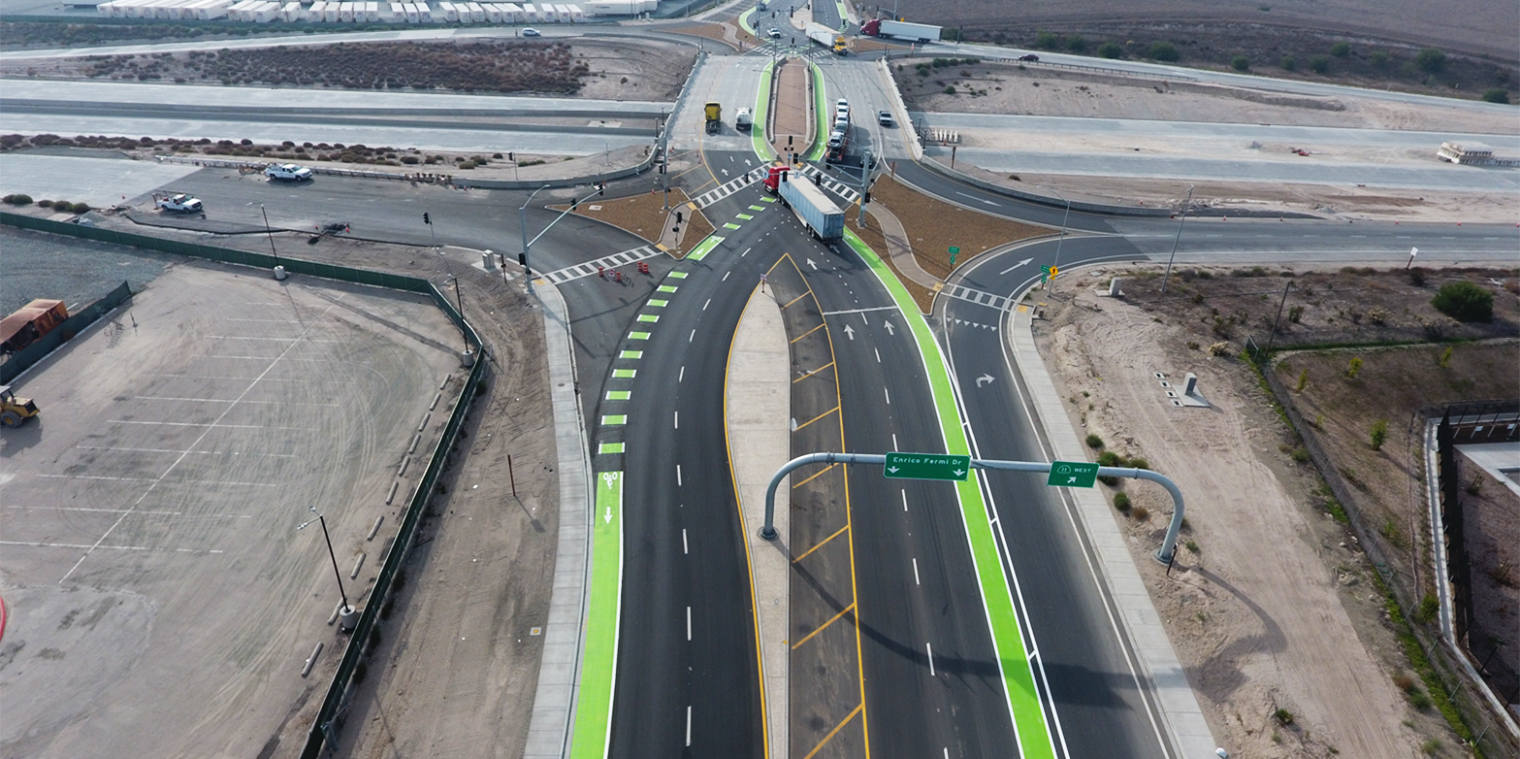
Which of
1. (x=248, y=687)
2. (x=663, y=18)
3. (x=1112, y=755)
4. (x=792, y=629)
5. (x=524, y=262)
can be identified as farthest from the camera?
(x=663, y=18)

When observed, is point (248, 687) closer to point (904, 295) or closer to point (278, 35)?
point (904, 295)

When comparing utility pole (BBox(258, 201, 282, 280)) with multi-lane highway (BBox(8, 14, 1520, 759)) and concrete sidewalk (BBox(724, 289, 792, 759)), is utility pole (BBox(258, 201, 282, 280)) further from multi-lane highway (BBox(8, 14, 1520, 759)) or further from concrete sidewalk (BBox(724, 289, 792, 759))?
concrete sidewalk (BBox(724, 289, 792, 759))

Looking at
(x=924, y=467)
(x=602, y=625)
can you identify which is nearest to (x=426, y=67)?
(x=602, y=625)

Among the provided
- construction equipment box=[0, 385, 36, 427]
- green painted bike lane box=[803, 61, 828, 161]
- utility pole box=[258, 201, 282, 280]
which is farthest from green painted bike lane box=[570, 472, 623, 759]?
green painted bike lane box=[803, 61, 828, 161]

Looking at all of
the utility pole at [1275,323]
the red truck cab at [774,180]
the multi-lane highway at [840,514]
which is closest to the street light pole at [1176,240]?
the multi-lane highway at [840,514]

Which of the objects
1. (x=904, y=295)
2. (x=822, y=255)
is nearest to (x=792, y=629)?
(x=904, y=295)
